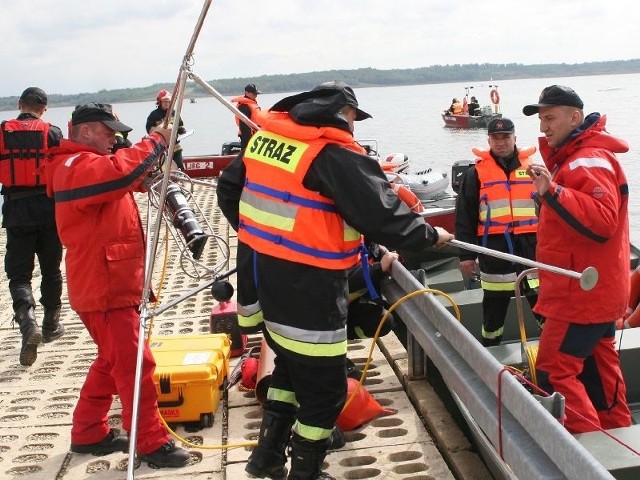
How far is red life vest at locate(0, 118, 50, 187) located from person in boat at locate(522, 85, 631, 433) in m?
3.81

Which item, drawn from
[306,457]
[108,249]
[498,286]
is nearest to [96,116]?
[108,249]

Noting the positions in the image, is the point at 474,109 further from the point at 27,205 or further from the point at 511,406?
the point at 511,406

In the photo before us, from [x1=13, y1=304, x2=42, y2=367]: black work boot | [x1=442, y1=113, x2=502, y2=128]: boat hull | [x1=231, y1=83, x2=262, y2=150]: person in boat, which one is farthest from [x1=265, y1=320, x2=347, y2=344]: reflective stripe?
[x1=442, y1=113, x2=502, y2=128]: boat hull

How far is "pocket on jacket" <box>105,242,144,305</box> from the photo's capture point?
3.68 metres

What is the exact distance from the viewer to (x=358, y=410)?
3959mm

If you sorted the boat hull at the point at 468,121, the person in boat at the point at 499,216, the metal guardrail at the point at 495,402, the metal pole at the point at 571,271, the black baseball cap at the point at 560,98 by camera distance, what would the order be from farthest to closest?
the boat hull at the point at 468,121
the person in boat at the point at 499,216
the black baseball cap at the point at 560,98
the metal pole at the point at 571,271
the metal guardrail at the point at 495,402

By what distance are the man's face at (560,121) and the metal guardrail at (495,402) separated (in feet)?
3.16

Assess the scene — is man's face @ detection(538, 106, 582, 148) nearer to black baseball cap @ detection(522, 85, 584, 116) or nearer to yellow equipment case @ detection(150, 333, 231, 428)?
black baseball cap @ detection(522, 85, 584, 116)

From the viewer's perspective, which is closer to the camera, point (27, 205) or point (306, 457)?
point (306, 457)

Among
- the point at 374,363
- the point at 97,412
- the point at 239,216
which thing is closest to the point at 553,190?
the point at 239,216

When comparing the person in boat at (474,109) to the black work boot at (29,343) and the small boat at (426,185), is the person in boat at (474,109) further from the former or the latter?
the black work boot at (29,343)

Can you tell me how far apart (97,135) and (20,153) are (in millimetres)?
2223

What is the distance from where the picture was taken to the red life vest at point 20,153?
18.6 feet

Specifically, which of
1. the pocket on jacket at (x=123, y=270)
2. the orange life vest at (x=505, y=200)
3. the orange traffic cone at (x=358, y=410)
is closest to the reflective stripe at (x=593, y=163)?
the orange traffic cone at (x=358, y=410)
